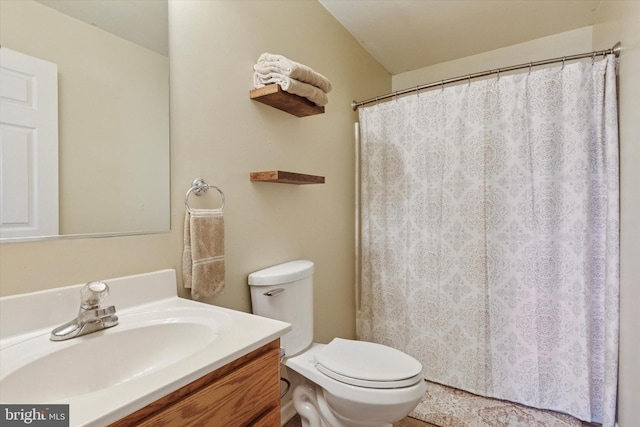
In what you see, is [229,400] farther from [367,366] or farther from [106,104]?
[106,104]

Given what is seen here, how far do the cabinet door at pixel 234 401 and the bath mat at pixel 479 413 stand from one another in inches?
47.9

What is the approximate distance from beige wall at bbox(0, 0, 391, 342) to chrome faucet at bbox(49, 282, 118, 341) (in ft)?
0.36

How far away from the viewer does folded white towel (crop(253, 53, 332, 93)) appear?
1.35 metres

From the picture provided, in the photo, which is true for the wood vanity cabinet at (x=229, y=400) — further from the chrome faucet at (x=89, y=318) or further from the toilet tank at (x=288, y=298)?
the toilet tank at (x=288, y=298)

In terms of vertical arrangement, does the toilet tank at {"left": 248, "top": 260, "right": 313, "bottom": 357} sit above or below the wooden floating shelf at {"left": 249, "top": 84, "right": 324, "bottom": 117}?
below

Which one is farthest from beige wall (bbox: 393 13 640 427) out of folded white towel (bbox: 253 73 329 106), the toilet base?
folded white towel (bbox: 253 73 329 106)

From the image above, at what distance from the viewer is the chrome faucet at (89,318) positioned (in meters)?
0.77

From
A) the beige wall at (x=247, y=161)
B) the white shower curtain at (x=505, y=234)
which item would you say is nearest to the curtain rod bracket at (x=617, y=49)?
the white shower curtain at (x=505, y=234)

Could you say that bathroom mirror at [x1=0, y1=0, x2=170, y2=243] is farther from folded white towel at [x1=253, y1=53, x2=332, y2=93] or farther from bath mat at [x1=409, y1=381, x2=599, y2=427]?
bath mat at [x1=409, y1=381, x2=599, y2=427]

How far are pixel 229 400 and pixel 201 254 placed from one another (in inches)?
21.5

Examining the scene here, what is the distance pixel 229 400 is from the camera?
0.71 meters

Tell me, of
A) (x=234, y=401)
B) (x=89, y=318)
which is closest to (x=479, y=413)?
(x=234, y=401)

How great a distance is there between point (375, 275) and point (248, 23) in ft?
5.39

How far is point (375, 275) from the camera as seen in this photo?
220 centimetres
